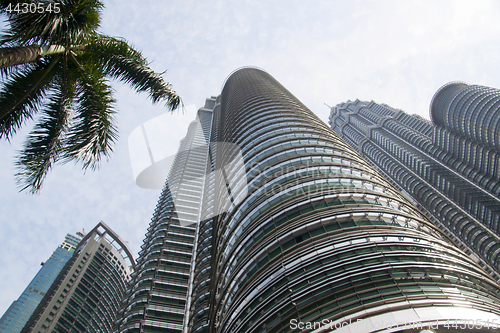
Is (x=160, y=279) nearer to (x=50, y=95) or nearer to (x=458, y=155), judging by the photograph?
(x=50, y=95)

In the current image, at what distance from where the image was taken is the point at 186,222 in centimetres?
6397

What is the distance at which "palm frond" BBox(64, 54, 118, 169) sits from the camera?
10391 millimetres

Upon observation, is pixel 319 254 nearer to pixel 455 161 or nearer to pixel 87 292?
pixel 87 292

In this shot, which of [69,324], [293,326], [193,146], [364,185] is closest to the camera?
[293,326]

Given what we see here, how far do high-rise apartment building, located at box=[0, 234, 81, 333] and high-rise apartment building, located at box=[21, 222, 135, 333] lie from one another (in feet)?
245

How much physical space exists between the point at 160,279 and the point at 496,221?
365ft

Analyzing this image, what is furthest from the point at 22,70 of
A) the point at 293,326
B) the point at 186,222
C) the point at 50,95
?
the point at 186,222

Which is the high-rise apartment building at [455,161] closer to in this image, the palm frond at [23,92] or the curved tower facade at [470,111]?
the curved tower facade at [470,111]

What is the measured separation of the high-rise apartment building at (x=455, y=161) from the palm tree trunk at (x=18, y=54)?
118377mm

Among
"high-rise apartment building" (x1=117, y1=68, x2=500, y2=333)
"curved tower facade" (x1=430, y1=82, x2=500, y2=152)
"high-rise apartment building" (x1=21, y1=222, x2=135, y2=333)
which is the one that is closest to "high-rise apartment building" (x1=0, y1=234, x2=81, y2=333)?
"high-rise apartment building" (x1=21, y1=222, x2=135, y2=333)

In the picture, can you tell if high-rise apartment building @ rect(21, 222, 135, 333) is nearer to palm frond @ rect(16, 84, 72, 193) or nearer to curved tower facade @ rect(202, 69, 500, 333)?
curved tower facade @ rect(202, 69, 500, 333)

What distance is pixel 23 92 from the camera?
31.8ft

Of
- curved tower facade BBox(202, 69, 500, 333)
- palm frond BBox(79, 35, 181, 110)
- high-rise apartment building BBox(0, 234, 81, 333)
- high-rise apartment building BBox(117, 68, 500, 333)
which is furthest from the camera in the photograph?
high-rise apartment building BBox(0, 234, 81, 333)

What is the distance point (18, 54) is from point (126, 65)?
4111 millimetres
